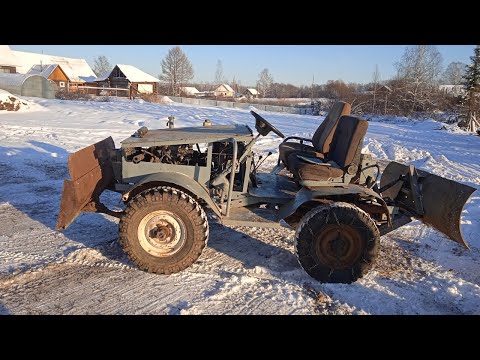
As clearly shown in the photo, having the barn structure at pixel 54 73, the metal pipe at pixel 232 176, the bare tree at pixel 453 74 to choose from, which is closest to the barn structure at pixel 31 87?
the barn structure at pixel 54 73

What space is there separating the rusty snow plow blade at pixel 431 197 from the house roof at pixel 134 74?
143 ft

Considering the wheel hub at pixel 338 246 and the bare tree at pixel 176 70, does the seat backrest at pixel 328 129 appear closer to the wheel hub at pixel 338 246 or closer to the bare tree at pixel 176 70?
the wheel hub at pixel 338 246

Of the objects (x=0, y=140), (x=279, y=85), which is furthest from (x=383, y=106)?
(x=279, y=85)

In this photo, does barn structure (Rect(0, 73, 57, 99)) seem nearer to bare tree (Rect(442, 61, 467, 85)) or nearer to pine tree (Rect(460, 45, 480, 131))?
pine tree (Rect(460, 45, 480, 131))

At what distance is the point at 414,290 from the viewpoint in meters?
3.96

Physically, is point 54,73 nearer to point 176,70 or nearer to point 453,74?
point 176,70

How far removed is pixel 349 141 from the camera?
4695mm

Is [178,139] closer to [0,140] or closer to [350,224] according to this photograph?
[350,224]

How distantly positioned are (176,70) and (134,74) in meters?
13.4

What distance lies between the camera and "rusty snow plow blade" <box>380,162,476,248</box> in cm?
413

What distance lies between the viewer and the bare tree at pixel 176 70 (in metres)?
57.8

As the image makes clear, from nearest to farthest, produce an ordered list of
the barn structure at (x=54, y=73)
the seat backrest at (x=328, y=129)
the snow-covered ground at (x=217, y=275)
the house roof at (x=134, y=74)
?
1. the snow-covered ground at (x=217, y=275)
2. the seat backrest at (x=328, y=129)
3. the barn structure at (x=54, y=73)
4. the house roof at (x=134, y=74)

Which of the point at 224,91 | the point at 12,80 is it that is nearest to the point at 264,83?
the point at 224,91

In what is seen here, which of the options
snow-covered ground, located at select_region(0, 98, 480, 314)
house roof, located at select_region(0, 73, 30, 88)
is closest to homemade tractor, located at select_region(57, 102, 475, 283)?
snow-covered ground, located at select_region(0, 98, 480, 314)
